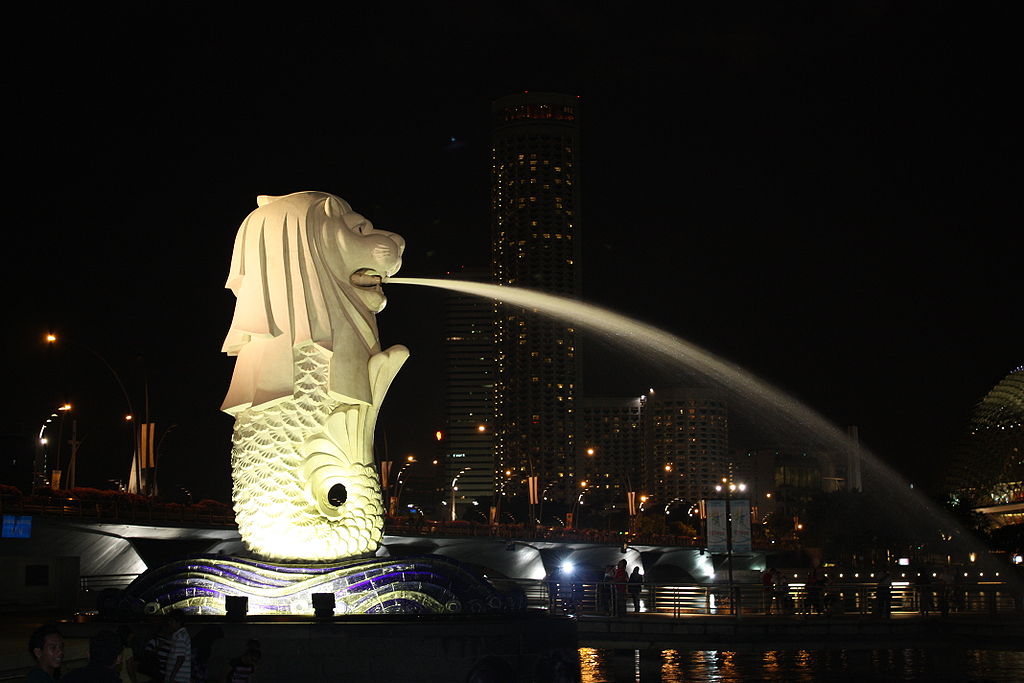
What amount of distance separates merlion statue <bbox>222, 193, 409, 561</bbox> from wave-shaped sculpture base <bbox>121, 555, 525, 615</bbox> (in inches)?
26.5

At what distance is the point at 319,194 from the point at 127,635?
878 cm

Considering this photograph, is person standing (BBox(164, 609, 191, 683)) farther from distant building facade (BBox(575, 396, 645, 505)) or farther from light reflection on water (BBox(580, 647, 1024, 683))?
distant building facade (BBox(575, 396, 645, 505))

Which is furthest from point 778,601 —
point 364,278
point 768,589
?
point 364,278

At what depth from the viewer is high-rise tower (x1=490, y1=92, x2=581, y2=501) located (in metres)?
159

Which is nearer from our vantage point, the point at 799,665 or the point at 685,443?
the point at 799,665

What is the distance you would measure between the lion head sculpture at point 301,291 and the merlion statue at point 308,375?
0.02 m

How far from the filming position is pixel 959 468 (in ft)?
289

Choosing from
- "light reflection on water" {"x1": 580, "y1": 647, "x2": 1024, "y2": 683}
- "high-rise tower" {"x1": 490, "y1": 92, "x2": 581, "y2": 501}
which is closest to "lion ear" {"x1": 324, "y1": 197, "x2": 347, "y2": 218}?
"light reflection on water" {"x1": 580, "y1": 647, "x2": 1024, "y2": 683}

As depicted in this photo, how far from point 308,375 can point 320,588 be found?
3427mm

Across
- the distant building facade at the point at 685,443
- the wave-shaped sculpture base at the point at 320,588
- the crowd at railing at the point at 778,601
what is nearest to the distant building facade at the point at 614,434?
the distant building facade at the point at 685,443

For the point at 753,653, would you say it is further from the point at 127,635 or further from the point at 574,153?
the point at 574,153

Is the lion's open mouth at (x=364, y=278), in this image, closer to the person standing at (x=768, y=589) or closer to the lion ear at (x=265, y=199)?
the lion ear at (x=265, y=199)

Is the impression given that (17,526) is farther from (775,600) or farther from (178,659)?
(178,659)

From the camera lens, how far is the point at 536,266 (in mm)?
172750
